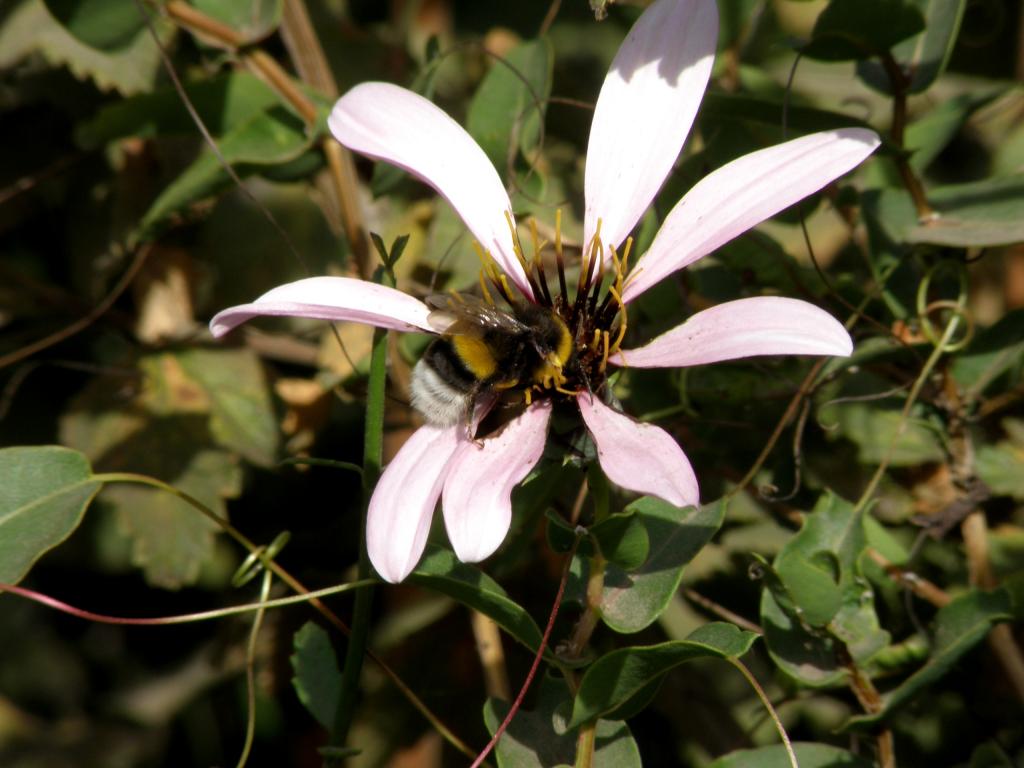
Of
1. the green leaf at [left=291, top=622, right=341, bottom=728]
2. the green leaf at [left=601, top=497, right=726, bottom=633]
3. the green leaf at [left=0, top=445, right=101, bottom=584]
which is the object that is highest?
the green leaf at [left=0, top=445, right=101, bottom=584]

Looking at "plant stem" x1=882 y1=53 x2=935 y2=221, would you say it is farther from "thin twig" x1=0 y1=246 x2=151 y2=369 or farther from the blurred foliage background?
"thin twig" x1=0 y1=246 x2=151 y2=369

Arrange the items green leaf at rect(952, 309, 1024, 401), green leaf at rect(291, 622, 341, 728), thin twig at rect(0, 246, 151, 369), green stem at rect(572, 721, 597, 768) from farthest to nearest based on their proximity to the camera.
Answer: thin twig at rect(0, 246, 151, 369), green leaf at rect(952, 309, 1024, 401), green leaf at rect(291, 622, 341, 728), green stem at rect(572, 721, 597, 768)

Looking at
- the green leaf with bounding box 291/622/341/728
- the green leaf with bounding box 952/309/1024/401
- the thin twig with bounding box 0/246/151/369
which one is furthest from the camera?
the thin twig with bounding box 0/246/151/369

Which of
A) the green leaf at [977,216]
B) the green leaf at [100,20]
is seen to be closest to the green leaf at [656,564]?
the green leaf at [977,216]

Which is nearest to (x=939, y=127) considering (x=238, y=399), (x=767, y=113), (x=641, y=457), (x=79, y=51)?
(x=767, y=113)

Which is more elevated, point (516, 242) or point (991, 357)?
point (516, 242)

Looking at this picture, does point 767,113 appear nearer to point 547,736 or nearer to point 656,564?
point 656,564

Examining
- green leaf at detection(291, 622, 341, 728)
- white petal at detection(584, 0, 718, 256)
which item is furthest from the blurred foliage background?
white petal at detection(584, 0, 718, 256)

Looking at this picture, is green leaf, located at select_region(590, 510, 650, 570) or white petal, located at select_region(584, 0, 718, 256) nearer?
green leaf, located at select_region(590, 510, 650, 570)
